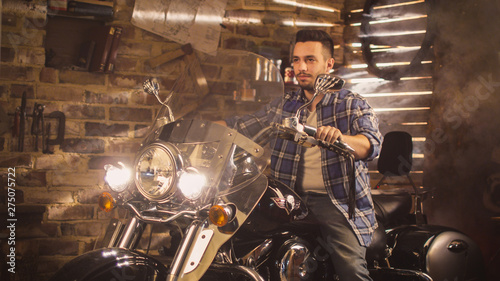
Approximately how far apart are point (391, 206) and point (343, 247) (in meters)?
0.66

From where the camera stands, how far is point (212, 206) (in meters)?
1.38

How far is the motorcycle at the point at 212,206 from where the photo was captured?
136 cm

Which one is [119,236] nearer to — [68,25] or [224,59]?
[224,59]

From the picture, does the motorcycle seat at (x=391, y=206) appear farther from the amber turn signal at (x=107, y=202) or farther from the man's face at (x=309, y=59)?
the amber turn signal at (x=107, y=202)

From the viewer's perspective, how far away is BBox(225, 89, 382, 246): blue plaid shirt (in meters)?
1.91

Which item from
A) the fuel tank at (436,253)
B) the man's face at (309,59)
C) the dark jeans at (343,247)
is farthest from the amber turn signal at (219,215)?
the fuel tank at (436,253)

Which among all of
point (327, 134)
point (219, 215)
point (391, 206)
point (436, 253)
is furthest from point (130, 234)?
point (436, 253)

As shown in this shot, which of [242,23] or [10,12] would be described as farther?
[242,23]

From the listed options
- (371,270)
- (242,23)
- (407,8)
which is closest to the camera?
(371,270)

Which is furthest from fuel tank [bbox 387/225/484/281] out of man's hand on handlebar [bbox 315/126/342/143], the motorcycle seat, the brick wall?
the brick wall

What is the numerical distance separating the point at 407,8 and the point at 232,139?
9.82 ft

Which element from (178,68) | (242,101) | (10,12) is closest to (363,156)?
(242,101)

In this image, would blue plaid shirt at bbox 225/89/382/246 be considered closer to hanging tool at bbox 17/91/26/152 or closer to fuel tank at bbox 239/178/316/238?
fuel tank at bbox 239/178/316/238

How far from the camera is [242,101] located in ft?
5.50
